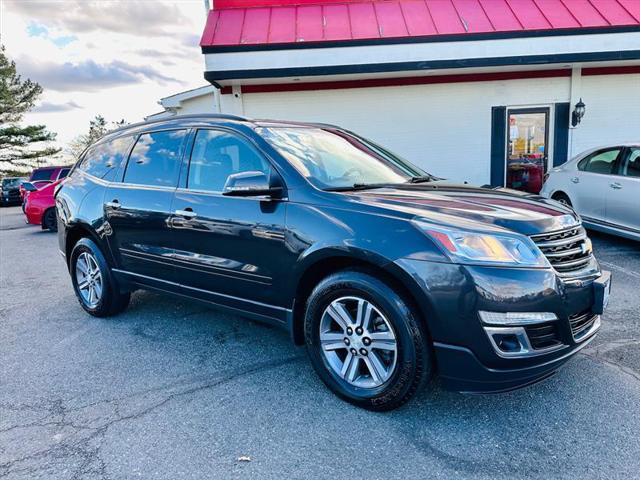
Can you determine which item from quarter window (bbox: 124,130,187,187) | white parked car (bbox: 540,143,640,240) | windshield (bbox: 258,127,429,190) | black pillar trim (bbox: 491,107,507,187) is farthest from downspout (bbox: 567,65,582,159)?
quarter window (bbox: 124,130,187,187)

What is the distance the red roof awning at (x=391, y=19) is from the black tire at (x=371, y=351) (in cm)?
801

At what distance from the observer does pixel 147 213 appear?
3.89 m

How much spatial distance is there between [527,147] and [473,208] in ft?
30.8

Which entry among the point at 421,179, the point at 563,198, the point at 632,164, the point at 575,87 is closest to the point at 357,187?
the point at 421,179

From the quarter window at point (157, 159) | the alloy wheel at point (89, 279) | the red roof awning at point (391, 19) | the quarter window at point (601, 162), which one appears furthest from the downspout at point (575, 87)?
the alloy wheel at point (89, 279)

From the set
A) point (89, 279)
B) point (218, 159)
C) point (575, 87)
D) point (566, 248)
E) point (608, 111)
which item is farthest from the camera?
point (608, 111)

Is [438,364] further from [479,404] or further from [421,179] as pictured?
[421,179]

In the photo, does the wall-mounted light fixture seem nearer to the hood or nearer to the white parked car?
the white parked car

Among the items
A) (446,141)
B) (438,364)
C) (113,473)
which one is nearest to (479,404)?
(438,364)

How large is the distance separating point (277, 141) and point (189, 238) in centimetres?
101

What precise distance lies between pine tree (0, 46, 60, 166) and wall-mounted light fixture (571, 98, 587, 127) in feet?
121

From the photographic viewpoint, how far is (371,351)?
281cm

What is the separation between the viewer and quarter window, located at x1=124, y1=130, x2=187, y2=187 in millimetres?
3826

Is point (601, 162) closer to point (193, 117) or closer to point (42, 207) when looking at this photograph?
point (193, 117)
